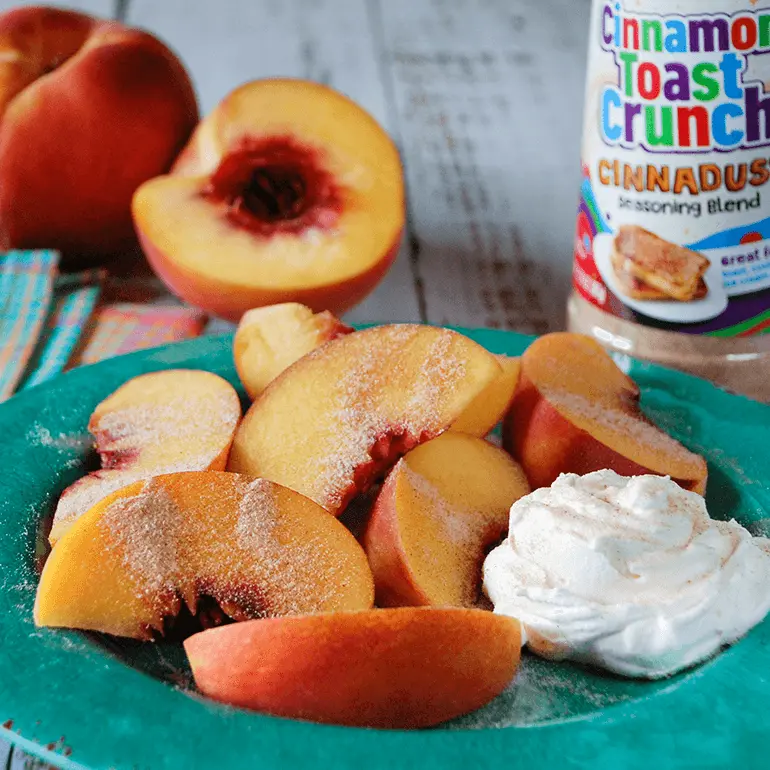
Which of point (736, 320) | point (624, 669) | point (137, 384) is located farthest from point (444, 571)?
point (736, 320)

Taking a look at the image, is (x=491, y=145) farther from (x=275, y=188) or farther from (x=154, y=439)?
(x=154, y=439)

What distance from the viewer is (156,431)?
2.46ft

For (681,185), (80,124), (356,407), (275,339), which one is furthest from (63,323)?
(681,185)

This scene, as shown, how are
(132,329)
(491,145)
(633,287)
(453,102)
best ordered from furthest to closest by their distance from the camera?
(453,102) < (491,145) < (132,329) < (633,287)

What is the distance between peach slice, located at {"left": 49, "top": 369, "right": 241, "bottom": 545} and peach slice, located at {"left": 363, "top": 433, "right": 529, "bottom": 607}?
13 cm

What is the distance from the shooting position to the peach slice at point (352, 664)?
0.50m

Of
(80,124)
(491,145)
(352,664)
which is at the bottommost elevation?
(491,145)

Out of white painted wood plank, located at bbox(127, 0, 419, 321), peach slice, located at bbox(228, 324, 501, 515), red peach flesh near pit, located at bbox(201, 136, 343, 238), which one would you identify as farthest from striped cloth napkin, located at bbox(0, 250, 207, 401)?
white painted wood plank, located at bbox(127, 0, 419, 321)

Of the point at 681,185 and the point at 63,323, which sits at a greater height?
the point at 681,185

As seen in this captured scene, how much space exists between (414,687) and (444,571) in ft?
0.40

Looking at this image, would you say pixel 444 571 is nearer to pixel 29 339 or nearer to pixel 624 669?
pixel 624 669

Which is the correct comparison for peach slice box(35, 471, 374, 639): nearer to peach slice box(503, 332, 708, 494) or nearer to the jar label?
peach slice box(503, 332, 708, 494)

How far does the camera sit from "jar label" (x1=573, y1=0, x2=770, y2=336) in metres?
0.83

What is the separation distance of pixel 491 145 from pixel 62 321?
2.47 feet
